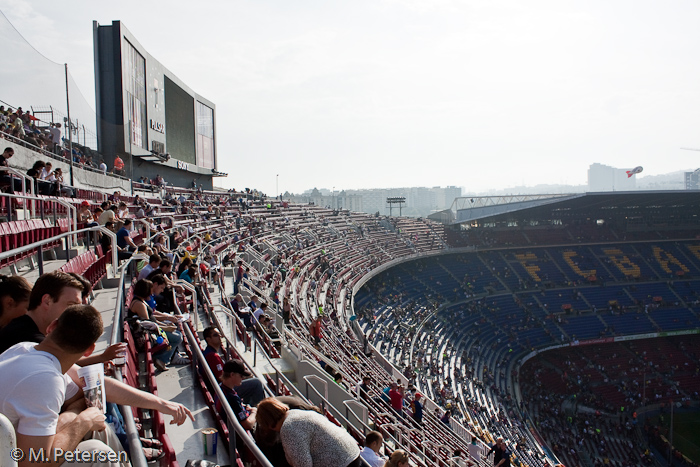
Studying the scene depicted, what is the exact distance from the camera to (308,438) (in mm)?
2652

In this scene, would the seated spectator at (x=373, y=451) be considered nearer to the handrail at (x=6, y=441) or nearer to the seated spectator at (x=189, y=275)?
the handrail at (x=6, y=441)

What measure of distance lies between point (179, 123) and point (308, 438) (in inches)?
1039

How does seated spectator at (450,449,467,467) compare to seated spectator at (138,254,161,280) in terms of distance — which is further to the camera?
seated spectator at (450,449,467,467)

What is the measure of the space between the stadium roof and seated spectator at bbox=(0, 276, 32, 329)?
31964 millimetres

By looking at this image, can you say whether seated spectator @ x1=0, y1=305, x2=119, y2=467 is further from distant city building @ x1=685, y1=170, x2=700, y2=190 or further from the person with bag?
distant city building @ x1=685, y1=170, x2=700, y2=190

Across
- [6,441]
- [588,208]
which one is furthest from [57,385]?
[588,208]

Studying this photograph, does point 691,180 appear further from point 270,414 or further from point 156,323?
point 270,414

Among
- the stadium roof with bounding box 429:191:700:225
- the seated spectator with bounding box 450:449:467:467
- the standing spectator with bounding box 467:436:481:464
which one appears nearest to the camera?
the seated spectator with bounding box 450:449:467:467

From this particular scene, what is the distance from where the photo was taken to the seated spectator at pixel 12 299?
263 centimetres

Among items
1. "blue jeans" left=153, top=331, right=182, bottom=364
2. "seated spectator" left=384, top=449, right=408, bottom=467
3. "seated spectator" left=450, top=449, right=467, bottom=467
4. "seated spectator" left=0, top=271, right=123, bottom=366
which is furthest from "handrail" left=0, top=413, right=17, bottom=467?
"seated spectator" left=450, top=449, right=467, bottom=467

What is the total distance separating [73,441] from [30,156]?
1162 centimetres

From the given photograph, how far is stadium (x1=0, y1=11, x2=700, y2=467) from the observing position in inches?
187

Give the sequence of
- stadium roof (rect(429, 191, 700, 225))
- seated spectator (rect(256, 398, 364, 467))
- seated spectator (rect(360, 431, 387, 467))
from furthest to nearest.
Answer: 1. stadium roof (rect(429, 191, 700, 225))
2. seated spectator (rect(360, 431, 387, 467))
3. seated spectator (rect(256, 398, 364, 467))

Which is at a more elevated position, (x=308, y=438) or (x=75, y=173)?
(x=75, y=173)
